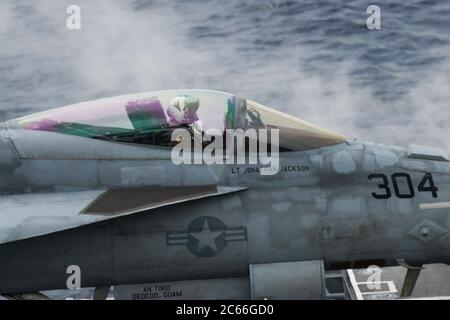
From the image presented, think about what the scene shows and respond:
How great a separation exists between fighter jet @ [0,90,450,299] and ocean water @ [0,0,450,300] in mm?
16966

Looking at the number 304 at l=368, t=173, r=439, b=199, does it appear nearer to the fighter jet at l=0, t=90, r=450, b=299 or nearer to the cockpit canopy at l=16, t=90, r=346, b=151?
the fighter jet at l=0, t=90, r=450, b=299

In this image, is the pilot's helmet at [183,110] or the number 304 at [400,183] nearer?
the number 304 at [400,183]

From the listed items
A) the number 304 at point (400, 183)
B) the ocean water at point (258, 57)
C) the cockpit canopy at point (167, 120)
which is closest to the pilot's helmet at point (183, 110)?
the cockpit canopy at point (167, 120)

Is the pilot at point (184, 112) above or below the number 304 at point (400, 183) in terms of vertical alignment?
above

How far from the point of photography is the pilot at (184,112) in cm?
1199

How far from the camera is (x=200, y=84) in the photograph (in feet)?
109

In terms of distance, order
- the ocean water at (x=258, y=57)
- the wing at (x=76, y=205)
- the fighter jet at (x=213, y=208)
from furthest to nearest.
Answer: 1. the ocean water at (x=258, y=57)
2. the fighter jet at (x=213, y=208)
3. the wing at (x=76, y=205)

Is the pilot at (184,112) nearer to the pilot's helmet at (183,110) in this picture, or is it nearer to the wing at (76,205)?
the pilot's helmet at (183,110)

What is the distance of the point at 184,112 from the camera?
12055mm

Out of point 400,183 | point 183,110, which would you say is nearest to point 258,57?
point 183,110

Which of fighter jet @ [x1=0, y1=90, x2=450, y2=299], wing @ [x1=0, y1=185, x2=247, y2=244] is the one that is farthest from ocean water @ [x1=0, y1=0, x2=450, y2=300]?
wing @ [x1=0, y1=185, x2=247, y2=244]

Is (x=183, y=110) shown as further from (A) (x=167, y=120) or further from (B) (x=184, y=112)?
(A) (x=167, y=120)

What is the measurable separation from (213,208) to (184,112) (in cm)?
140

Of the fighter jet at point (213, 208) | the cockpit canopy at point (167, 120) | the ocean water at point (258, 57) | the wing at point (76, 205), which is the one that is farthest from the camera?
the ocean water at point (258, 57)
